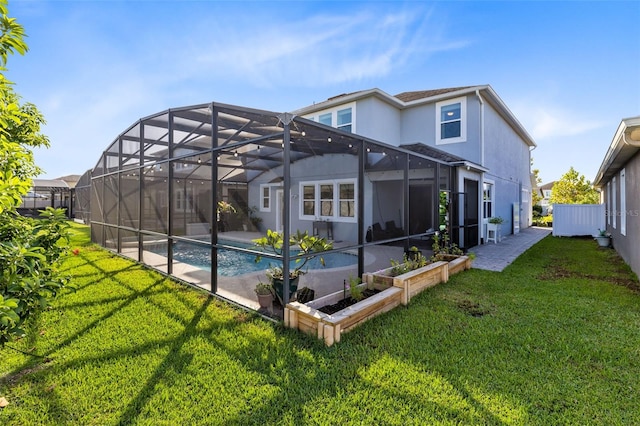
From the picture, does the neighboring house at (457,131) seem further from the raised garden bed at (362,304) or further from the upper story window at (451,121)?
the raised garden bed at (362,304)

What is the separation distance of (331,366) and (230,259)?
303 cm

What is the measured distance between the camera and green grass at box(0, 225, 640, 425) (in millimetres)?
2322

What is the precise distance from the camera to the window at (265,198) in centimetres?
952

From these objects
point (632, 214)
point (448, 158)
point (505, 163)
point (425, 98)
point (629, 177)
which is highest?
point (425, 98)

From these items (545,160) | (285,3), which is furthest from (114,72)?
(545,160)

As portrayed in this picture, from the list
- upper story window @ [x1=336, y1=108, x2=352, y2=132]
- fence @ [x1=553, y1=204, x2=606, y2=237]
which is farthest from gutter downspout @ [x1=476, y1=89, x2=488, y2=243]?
fence @ [x1=553, y1=204, x2=606, y2=237]

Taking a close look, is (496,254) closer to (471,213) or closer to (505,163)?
(471,213)

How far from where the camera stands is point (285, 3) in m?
7.04

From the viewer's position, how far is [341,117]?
40.6ft

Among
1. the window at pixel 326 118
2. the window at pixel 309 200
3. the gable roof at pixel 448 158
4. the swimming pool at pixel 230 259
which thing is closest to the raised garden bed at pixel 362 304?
the swimming pool at pixel 230 259

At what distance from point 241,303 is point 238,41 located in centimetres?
676

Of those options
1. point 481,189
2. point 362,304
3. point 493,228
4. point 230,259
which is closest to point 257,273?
point 230,259

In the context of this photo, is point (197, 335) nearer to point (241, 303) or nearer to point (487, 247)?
point (241, 303)

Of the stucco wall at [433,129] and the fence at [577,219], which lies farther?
the fence at [577,219]
